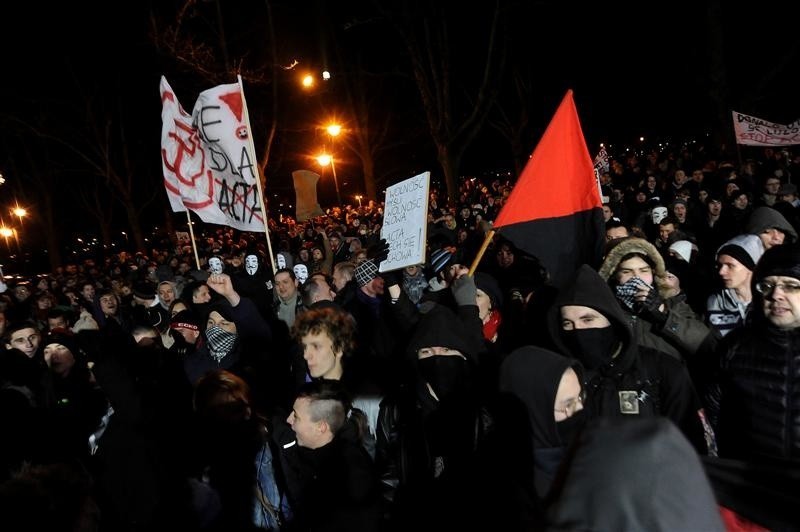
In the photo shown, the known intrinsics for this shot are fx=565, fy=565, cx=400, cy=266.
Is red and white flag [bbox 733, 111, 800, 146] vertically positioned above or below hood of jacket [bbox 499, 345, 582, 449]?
above

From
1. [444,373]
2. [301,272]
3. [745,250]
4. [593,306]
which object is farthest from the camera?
[301,272]

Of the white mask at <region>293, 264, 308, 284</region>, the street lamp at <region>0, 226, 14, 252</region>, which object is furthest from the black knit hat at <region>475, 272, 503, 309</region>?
the street lamp at <region>0, 226, 14, 252</region>

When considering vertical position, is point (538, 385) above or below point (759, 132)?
below

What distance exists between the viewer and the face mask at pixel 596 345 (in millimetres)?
2904

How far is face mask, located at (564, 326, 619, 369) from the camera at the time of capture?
9.53 feet

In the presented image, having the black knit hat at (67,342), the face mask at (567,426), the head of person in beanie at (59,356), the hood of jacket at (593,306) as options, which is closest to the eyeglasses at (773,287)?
the hood of jacket at (593,306)

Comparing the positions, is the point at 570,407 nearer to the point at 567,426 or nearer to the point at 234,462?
the point at 567,426

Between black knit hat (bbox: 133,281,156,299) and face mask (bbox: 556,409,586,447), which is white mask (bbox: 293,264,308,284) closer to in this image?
black knit hat (bbox: 133,281,156,299)

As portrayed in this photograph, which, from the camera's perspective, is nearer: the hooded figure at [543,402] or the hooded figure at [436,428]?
the hooded figure at [543,402]

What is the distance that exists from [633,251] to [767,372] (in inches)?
59.5

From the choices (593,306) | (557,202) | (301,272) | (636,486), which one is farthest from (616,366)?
(301,272)

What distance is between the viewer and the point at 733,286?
13.4ft

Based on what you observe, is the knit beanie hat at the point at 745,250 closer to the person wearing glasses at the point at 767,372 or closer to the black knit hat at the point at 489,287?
the person wearing glasses at the point at 767,372

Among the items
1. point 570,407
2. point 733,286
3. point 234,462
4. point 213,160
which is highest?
point 213,160
